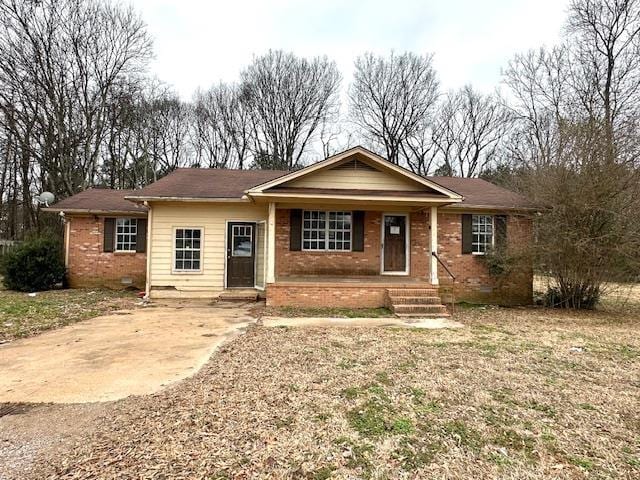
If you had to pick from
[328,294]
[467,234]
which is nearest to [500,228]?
[467,234]

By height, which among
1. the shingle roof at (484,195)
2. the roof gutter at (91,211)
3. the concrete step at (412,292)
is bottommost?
the concrete step at (412,292)

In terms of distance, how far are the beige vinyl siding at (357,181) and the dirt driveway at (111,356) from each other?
384cm

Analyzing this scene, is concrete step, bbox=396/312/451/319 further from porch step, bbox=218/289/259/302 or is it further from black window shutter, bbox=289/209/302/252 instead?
porch step, bbox=218/289/259/302

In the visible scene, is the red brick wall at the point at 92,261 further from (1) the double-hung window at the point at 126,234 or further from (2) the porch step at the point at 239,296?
(2) the porch step at the point at 239,296

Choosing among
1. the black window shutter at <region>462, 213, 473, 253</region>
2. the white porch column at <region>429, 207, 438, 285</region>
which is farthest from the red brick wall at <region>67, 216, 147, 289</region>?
the black window shutter at <region>462, 213, 473, 253</region>

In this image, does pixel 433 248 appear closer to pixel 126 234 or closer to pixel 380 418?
pixel 380 418

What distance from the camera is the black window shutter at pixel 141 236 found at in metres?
11.7

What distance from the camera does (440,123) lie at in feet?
93.9

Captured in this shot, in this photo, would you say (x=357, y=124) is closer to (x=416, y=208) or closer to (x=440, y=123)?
(x=440, y=123)

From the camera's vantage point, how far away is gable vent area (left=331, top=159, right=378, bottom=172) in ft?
31.4

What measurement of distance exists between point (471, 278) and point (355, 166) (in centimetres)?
493

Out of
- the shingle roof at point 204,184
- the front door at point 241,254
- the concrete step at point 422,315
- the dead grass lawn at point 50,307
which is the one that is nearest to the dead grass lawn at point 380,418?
the concrete step at point 422,315

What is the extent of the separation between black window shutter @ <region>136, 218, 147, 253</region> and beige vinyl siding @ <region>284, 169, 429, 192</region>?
5.64 meters

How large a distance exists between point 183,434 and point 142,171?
27565 mm
